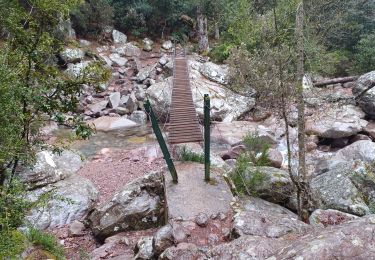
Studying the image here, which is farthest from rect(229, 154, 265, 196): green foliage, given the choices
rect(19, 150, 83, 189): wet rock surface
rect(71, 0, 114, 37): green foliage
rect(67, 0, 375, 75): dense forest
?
rect(71, 0, 114, 37): green foliage

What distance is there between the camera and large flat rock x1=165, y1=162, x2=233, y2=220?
401 cm

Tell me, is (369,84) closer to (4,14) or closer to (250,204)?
(250,204)

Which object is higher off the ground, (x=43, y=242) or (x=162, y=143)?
(x=162, y=143)

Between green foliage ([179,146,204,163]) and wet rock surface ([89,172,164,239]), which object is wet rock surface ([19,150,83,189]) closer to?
wet rock surface ([89,172,164,239])

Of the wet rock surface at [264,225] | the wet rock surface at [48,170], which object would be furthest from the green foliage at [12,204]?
the wet rock surface at [48,170]

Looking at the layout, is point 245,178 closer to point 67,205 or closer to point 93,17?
point 67,205

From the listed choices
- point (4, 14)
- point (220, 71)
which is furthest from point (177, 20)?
point (4, 14)

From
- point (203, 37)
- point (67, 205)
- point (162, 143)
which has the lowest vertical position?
point (67, 205)

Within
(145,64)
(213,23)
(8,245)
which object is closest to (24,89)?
(8,245)

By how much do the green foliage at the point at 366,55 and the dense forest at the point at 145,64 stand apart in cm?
3

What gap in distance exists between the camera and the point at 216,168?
5.25 metres

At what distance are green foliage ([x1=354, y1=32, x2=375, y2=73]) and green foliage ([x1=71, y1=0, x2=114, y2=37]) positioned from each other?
9784 mm

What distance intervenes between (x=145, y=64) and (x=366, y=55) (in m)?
8.07

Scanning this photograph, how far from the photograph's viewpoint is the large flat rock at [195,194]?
4.01 meters
